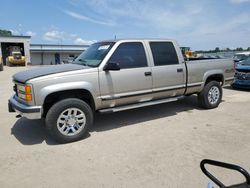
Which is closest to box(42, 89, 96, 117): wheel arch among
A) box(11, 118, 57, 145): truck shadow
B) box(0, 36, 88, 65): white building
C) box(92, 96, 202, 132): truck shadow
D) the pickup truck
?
the pickup truck

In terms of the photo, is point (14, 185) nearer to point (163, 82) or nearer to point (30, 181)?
point (30, 181)

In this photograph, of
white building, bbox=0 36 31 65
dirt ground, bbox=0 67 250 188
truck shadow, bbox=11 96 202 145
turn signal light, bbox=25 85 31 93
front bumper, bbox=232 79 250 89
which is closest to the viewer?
dirt ground, bbox=0 67 250 188

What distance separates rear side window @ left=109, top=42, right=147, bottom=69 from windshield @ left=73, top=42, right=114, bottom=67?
228 mm

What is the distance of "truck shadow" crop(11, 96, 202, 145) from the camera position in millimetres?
4684

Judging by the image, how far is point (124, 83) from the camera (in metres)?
4.93

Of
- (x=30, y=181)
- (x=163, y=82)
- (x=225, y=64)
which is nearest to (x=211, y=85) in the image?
(x=225, y=64)

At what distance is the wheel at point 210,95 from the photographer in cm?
654

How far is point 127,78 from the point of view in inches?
195

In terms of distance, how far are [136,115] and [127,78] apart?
1517 millimetres

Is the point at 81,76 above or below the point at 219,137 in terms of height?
above

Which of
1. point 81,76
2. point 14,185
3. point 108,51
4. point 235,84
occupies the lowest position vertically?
point 14,185

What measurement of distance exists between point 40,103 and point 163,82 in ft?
9.64

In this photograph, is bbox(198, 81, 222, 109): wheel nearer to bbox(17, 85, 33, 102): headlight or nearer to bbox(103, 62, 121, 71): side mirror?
bbox(103, 62, 121, 71): side mirror

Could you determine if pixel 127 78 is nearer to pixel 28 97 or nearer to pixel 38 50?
pixel 28 97
